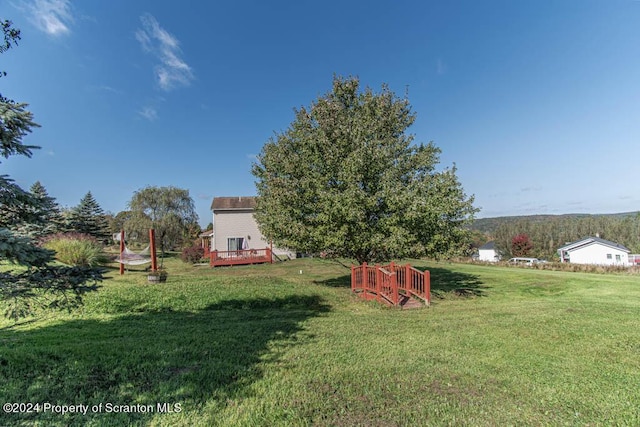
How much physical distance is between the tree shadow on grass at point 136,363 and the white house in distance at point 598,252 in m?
54.9

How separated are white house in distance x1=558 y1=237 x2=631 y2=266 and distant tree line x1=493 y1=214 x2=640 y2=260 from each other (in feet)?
24.5

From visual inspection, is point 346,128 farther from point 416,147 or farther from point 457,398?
point 457,398

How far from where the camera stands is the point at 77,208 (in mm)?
32844

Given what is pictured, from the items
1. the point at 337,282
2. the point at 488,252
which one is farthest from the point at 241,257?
the point at 488,252

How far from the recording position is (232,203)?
1059 inches

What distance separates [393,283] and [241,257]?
51.3 feet

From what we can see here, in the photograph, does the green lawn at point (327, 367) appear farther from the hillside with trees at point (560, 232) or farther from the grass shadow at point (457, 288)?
the hillside with trees at point (560, 232)

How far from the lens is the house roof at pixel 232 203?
25766 millimetres

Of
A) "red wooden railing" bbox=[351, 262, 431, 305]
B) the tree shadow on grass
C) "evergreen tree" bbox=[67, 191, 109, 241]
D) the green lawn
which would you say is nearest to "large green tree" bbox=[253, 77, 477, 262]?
"red wooden railing" bbox=[351, 262, 431, 305]

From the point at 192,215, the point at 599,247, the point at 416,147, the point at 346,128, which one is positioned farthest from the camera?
the point at 599,247

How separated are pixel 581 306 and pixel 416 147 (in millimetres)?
7577

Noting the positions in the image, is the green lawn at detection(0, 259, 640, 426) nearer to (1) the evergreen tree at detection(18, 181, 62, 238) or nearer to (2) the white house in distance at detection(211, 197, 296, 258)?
(1) the evergreen tree at detection(18, 181, 62, 238)

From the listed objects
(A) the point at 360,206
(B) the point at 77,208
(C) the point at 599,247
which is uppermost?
(B) the point at 77,208

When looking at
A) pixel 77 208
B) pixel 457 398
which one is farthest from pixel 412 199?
pixel 77 208
